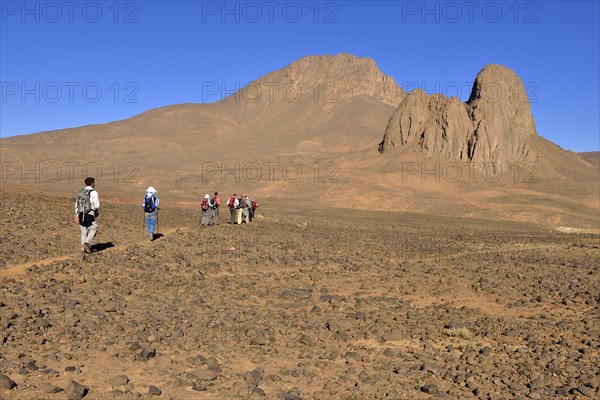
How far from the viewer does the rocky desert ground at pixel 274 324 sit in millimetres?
7318

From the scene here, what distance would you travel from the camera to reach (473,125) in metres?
84.3

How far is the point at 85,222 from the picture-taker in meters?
13.9

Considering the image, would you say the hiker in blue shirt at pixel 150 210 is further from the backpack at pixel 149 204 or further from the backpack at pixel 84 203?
the backpack at pixel 84 203

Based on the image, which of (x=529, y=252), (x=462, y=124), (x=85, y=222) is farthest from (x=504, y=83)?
(x=85, y=222)

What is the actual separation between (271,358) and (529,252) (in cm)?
1833

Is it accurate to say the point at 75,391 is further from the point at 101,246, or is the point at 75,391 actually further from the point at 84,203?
the point at 101,246

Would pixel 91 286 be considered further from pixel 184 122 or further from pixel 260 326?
pixel 184 122

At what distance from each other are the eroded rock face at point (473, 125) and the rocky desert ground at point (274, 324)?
6589cm

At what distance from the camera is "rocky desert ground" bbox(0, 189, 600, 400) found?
732cm

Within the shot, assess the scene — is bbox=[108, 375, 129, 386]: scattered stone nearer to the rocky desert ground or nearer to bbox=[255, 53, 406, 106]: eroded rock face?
the rocky desert ground

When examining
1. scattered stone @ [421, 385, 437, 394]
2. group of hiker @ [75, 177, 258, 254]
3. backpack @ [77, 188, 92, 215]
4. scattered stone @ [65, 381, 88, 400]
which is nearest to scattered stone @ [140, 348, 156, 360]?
scattered stone @ [65, 381, 88, 400]

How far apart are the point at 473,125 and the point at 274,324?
79.5m

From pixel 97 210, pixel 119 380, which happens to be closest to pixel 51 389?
pixel 119 380

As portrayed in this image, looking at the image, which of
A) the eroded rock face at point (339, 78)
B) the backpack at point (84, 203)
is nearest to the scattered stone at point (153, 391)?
the backpack at point (84, 203)
